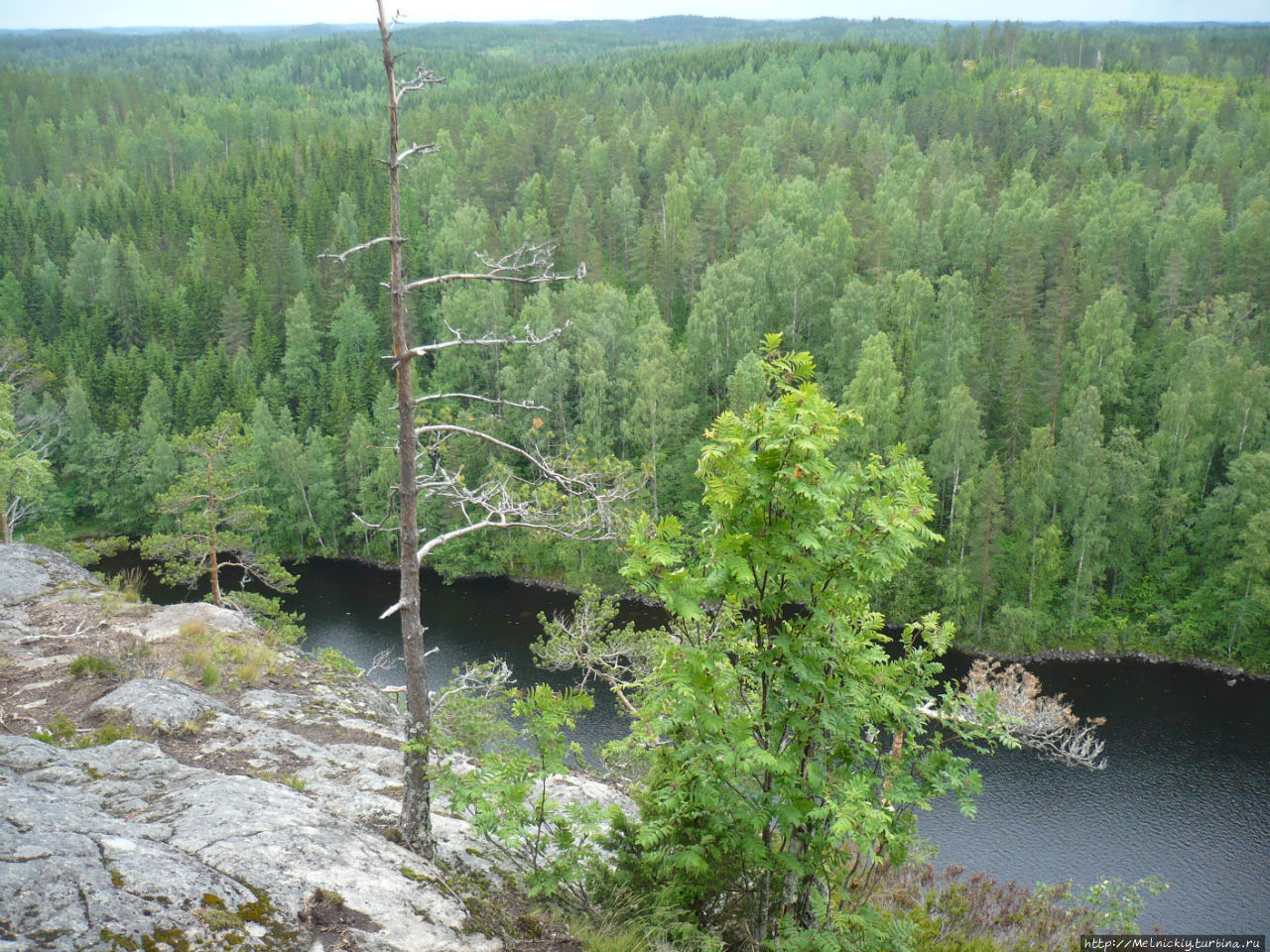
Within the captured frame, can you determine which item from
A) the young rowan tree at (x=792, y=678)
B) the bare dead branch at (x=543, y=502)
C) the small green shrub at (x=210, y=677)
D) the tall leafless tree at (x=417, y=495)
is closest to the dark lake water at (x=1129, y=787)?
the small green shrub at (x=210, y=677)

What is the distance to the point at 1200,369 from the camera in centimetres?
4797

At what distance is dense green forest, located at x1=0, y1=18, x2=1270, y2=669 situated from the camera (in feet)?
152

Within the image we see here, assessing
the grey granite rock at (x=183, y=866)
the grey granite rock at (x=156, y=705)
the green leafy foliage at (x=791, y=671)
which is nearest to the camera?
the grey granite rock at (x=183, y=866)

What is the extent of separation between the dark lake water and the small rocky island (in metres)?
18.7

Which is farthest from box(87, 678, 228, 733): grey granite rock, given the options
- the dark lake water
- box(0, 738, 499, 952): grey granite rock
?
the dark lake water

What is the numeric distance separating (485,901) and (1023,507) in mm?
43732

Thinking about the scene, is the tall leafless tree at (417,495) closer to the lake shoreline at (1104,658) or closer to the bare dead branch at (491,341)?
the bare dead branch at (491,341)

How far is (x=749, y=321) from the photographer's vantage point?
5934cm

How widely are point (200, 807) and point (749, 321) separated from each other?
5374 cm

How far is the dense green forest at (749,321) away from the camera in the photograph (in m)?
46.4

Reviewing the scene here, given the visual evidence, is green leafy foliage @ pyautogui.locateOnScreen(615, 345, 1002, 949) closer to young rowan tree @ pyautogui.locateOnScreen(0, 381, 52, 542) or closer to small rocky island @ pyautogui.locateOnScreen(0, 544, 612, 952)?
small rocky island @ pyautogui.locateOnScreen(0, 544, 612, 952)

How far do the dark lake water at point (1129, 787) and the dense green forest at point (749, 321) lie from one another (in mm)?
5520

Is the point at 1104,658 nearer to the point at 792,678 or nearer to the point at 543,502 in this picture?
the point at 792,678

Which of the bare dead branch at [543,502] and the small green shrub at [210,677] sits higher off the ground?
the bare dead branch at [543,502]
